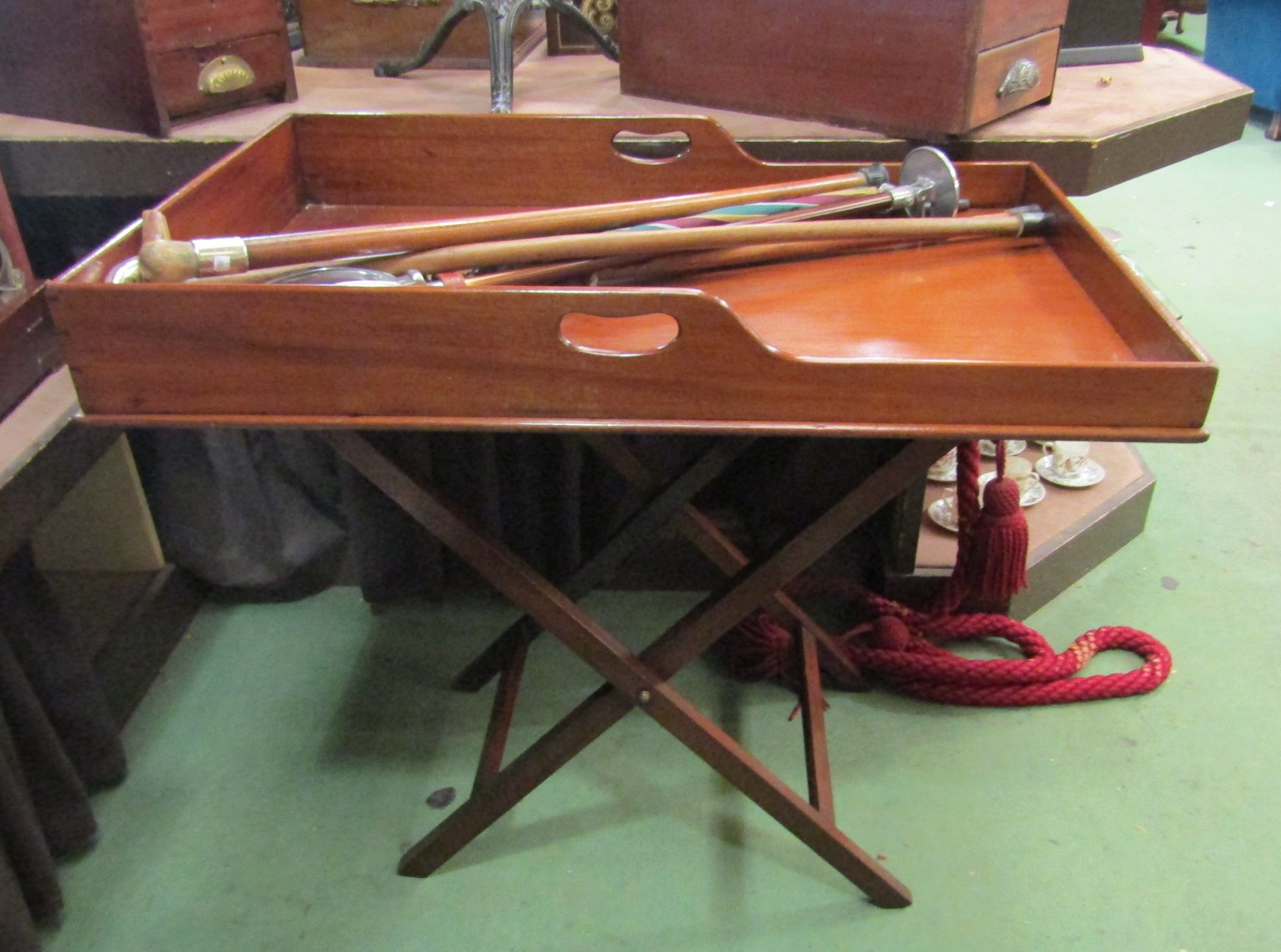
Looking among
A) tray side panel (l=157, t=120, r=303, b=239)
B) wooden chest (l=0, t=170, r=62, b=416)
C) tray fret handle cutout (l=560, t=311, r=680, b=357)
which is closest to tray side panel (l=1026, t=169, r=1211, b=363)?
tray fret handle cutout (l=560, t=311, r=680, b=357)

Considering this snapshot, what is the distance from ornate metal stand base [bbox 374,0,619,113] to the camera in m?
1.27

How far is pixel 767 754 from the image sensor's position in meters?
1.37

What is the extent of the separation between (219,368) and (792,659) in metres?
0.93

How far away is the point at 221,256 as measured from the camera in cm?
80

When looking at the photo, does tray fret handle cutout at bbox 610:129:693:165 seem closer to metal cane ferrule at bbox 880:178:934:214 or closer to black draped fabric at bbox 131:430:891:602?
metal cane ferrule at bbox 880:178:934:214

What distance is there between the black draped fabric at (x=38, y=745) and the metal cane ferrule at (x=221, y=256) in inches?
18.0

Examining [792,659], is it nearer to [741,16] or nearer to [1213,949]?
[1213,949]

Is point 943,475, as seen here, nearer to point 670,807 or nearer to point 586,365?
point 670,807

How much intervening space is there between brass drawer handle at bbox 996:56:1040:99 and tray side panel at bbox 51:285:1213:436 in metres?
0.55

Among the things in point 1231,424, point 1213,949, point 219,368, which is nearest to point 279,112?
point 219,368

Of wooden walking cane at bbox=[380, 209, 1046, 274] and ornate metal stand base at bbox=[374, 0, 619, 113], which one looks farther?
ornate metal stand base at bbox=[374, 0, 619, 113]

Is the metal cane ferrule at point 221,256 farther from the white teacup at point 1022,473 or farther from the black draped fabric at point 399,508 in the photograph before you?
the white teacup at point 1022,473

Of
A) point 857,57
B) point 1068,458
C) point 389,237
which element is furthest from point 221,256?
point 1068,458

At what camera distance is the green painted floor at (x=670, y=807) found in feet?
3.79
